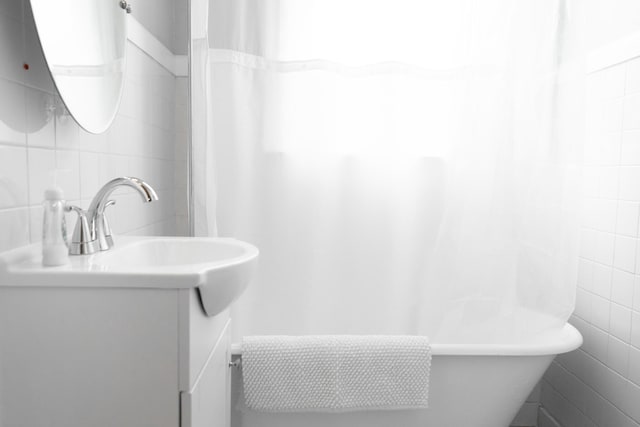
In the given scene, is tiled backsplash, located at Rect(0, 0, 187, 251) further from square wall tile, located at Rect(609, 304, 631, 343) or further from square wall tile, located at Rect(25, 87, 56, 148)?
square wall tile, located at Rect(609, 304, 631, 343)

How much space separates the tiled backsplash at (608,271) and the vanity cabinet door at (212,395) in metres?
1.37

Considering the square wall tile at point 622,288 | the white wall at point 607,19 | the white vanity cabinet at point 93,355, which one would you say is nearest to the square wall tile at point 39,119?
the white vanity cabinet at point 93,355

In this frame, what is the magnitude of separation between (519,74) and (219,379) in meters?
1.49

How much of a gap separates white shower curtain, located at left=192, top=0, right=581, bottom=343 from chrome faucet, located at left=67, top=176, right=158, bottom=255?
1.83 ft

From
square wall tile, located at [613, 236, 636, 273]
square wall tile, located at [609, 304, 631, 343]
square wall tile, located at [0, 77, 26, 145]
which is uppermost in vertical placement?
square wall tile, located at [0, 77, 26, 145]

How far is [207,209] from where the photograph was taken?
1786 mm

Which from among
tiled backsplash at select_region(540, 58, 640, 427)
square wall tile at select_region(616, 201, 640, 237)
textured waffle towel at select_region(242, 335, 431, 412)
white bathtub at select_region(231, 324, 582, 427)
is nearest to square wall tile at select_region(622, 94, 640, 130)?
tiled backsplash at select_region(540, 58, 640, 427)

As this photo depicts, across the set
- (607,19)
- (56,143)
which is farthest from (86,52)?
(607,19)

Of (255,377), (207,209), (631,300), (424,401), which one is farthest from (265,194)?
(631,300)

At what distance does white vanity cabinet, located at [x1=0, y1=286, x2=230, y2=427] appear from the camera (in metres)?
0.97

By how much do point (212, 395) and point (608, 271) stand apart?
1527 millimetres

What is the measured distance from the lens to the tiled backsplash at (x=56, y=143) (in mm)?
1016

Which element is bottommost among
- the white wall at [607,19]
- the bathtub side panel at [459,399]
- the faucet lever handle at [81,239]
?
the bathtub side panel at [459,399]

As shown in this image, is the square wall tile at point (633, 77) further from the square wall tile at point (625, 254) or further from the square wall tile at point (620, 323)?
the square wall tile at point (620, 323)
